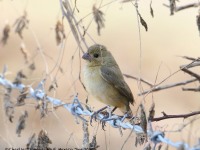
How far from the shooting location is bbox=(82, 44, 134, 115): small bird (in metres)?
5.66

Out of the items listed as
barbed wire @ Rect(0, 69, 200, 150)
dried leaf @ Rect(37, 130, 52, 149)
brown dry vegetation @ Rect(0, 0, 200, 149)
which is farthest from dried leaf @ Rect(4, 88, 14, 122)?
brown dry vegetation @ Rect(0, 0, 200, 149)

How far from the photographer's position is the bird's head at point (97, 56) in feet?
19.1

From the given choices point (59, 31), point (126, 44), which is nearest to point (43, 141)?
point (59, 31)

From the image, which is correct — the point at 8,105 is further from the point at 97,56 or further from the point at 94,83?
the point at 97,56

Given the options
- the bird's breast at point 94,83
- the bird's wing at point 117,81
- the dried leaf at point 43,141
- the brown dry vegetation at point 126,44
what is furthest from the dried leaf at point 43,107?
the brown dry vegetation at point 126,44

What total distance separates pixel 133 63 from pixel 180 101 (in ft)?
5.66

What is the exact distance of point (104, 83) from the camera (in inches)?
225

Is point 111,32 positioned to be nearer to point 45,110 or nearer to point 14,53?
point 14,53

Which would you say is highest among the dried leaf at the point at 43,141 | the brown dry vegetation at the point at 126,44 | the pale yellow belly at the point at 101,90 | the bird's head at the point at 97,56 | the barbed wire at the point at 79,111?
the brown dry vegetation at the point at 126,44

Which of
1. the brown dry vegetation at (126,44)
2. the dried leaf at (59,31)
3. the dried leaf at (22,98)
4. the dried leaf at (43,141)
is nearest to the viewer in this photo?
the dried leaf at (43,141)

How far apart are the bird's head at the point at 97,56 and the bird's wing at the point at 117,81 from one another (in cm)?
12

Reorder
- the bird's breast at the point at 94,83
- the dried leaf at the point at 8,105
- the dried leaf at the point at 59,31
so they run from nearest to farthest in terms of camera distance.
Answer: the dried leaf at the point at 8,105 < the dried leaf at the point at 59,31 < the bird's breast at the point at 94,83

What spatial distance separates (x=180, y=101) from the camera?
10750 mm

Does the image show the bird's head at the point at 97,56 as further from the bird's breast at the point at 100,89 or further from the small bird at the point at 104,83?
the bird's breast at the point at 100,89
